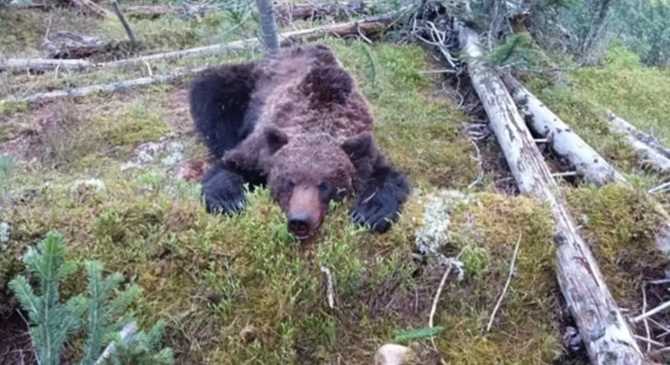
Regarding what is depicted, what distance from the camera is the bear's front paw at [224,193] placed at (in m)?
3.28

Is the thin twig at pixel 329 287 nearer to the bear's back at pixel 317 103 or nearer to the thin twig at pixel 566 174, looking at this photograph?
the bear's back at pixel 317 103

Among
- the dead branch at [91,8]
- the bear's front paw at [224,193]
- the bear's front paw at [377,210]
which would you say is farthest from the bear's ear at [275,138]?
the dead branch at [91,8]

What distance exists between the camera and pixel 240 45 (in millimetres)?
6930

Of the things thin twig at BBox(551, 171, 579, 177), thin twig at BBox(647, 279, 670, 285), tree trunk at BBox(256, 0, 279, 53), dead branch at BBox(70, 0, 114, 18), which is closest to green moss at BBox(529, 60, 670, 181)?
thin twig at BBox(551, 171, 579, 177)

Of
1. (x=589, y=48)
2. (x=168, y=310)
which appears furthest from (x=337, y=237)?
(x=589, y=48)

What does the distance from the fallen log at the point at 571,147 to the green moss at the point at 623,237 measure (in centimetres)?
5

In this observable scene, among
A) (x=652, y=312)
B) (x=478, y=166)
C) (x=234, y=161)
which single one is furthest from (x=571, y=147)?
(x=234, y=161)

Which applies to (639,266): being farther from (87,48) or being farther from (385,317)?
(87,48)

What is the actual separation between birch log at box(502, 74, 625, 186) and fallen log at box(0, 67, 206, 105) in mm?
3161

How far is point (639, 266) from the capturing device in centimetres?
313

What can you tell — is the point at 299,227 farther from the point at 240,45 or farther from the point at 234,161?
the point at 240,45

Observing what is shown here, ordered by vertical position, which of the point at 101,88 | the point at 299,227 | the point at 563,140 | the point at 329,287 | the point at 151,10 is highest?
the point at 299,227

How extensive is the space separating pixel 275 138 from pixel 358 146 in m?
0.47

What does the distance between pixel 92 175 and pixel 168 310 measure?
2.28 meters
